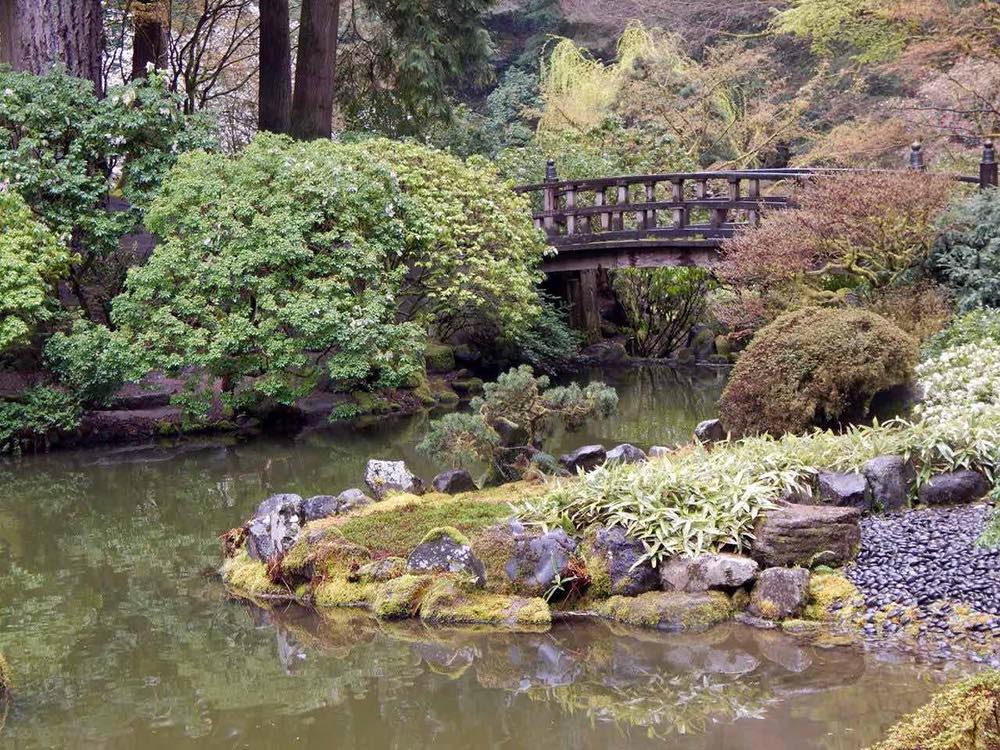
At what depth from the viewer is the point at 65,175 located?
17.0m

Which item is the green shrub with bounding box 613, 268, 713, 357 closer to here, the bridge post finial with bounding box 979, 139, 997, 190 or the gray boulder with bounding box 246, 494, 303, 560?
the bridge post finial with bounding box 979, 139, 997, 190

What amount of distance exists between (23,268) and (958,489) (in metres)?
11.6

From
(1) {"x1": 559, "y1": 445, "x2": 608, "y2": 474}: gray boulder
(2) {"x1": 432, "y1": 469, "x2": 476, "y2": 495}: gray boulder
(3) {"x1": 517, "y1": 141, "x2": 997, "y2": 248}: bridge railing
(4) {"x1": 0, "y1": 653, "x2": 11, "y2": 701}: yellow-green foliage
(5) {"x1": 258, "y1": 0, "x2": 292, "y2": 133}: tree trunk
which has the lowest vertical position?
(4) {"x1": 0, "y1": 653, "x2": 11, "y2": 701}: yellow-green foliage

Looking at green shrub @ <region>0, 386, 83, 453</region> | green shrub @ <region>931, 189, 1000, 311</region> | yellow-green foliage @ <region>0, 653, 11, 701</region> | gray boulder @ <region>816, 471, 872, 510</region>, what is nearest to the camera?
yellow-green foliage @ <region>0, 653, 11, 701</region>

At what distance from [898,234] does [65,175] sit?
36.4ft

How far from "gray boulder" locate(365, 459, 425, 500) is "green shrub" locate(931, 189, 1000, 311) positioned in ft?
22.7

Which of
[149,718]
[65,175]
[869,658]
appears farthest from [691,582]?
[65,175]

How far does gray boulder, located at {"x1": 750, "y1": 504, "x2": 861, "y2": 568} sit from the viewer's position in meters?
8.77

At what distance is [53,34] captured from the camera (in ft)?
58.3

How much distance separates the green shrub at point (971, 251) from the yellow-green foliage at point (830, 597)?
21.3 ft

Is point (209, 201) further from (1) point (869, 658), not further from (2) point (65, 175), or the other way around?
(1) point (869, 658)

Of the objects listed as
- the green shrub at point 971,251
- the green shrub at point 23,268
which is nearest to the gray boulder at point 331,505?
the green shrub at point 23,268

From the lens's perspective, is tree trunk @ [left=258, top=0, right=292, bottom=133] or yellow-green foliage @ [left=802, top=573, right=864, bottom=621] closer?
yellow-green foliage @ [left=802, top=573, right=864, bottom=621]

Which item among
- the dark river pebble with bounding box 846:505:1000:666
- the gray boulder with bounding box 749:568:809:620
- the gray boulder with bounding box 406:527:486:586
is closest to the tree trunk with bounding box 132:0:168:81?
the gray boulder with bounding box 406:527:486:586
